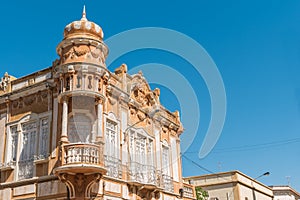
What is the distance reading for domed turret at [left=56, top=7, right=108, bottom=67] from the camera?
1752cm

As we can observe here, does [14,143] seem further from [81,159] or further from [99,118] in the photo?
[81,159]

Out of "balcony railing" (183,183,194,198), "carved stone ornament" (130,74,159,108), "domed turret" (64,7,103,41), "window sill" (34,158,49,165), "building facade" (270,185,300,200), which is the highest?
A: "domed turret" (64,7,103,41)

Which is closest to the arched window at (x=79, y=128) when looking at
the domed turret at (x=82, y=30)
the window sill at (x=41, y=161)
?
the window sill at (x=41, y=161)

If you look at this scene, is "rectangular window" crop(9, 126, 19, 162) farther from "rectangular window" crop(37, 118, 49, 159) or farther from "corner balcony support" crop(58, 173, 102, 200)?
"corner balcony support" crop(58, 173, 102, 200)

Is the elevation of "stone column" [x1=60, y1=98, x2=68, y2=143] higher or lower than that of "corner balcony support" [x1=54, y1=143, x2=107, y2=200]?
higher

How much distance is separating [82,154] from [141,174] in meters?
5.25

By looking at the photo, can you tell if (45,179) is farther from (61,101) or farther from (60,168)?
(61,101)

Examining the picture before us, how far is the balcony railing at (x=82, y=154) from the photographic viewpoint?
15.5 m

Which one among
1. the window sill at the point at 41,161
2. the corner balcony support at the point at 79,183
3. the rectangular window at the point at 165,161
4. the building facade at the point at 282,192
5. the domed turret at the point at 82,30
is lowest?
the corner balcony support at the point at 79,183

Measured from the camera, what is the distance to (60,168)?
15289 mm

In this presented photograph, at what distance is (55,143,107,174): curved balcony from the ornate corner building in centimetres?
4

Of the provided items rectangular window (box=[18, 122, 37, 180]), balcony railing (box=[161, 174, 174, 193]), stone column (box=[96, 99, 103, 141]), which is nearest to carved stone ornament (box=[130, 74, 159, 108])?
stone column (box=[96, 99, 103, 141])

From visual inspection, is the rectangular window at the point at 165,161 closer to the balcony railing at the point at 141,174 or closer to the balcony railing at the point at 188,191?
the balcony railing at the point at 141,174

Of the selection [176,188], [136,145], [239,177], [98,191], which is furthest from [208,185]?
[98,191]
